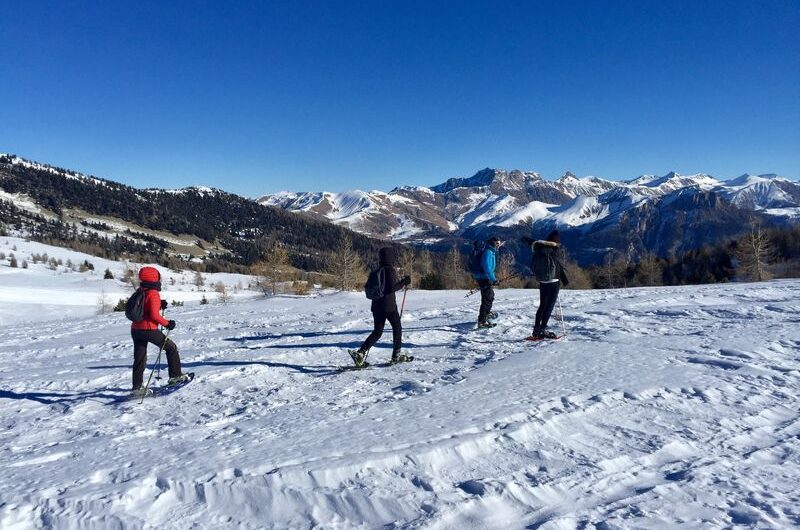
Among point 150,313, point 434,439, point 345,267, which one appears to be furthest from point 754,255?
point 150,313

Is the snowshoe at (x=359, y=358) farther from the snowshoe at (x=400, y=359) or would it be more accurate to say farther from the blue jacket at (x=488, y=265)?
the blue jacket at (x=488, y=265)

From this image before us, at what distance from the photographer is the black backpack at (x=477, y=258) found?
11359 mm

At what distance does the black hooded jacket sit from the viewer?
8250mm

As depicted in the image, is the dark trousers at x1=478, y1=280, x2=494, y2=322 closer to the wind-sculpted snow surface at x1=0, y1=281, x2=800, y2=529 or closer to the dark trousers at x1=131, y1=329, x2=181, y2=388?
the wind-sculpted snow surface at x1=0, y1=281, x2=800, y2=529

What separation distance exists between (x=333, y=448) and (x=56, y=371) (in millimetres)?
8106

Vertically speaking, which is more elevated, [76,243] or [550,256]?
[76,243]

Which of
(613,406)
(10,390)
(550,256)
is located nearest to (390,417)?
(613,406)

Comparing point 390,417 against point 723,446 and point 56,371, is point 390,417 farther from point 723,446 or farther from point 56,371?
point 56,371

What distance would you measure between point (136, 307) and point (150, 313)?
8.8 inches

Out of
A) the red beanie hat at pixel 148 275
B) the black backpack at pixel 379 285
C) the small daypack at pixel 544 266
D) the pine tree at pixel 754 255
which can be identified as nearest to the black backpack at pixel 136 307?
the red beanie hat at pixel 148 275

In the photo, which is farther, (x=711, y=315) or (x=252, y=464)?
(x=711, y=315)

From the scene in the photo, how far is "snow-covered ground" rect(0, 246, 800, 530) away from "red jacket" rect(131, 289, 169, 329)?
1.16 meters

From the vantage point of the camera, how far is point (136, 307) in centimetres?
729

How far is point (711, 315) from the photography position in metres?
12.0
